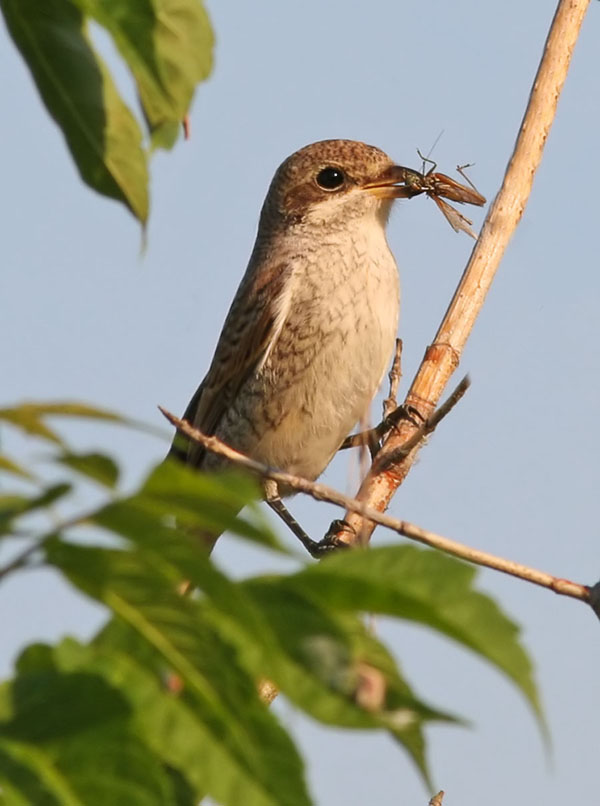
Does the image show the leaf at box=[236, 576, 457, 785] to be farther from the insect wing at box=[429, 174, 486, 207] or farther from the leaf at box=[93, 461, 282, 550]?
the insect wing at box=[429, 174, 486, 207]

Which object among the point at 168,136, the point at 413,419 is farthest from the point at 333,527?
the point at 168,136

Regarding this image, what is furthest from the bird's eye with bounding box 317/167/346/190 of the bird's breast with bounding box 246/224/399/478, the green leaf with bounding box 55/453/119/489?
the green leaf with bounding box 55/453/119/489

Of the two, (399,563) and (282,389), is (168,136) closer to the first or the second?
(399,563)

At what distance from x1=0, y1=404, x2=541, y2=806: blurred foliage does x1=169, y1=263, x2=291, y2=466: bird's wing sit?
17.3 feet

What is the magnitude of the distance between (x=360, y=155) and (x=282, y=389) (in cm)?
138

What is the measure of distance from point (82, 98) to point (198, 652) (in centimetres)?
88

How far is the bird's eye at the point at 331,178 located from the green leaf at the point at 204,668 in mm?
5912

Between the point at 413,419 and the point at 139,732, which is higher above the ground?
the point at 413,419

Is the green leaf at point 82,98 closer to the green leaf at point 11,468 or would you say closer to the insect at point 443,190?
the green leaf at point 11,468

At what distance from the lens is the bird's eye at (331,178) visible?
277 inches

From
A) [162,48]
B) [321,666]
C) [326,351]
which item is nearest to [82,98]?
[162,48]

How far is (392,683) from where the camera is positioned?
1302mm

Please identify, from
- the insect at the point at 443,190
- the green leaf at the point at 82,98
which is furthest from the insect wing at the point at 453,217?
the green leaf at the point at 82,98

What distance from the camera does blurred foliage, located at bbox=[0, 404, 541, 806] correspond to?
1.17m
